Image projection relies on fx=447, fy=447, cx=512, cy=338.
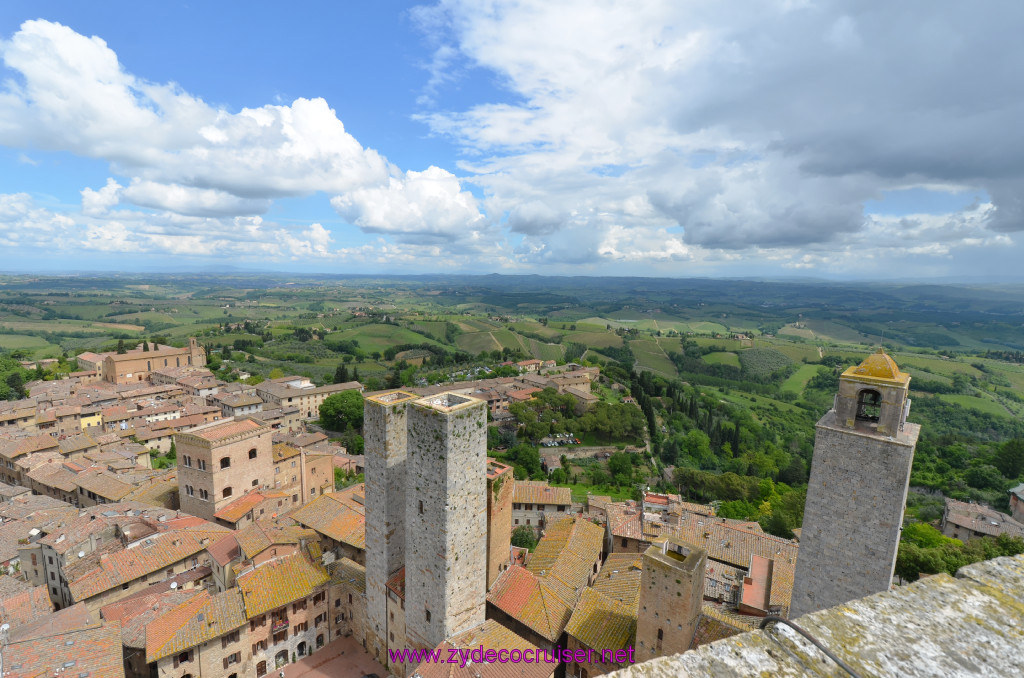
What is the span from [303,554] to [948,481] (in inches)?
3345

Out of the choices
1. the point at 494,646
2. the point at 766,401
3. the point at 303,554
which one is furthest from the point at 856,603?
the point at 766,401

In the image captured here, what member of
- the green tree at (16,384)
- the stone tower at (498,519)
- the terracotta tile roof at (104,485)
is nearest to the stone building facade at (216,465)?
the terracotta tile roof at (104,485)

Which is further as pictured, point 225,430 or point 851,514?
point 225,430

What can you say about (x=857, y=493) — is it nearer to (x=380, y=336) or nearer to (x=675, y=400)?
(x=675, y=400)

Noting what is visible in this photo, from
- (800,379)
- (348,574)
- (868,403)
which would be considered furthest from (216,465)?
(800,379)

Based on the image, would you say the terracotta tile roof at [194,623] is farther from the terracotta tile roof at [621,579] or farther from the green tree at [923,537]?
the green tree at [923,537]

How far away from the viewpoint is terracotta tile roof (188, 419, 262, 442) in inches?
1439

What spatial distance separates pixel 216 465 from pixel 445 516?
26001 mm

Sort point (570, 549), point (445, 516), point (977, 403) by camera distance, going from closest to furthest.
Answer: point (445, 516), point (570, 549), point (977, 403)

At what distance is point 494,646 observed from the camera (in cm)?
2206

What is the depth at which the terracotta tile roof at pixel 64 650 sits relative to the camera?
19375 mm

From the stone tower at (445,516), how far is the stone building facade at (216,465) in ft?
75.2

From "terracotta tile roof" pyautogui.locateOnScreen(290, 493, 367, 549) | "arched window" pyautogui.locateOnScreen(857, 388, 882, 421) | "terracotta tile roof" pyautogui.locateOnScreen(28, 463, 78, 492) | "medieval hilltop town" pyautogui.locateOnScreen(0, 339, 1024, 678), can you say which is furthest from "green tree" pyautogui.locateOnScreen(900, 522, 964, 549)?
"terracotta tile roof" pyautogui.locateOnScreen(28, 463, 78, 492)

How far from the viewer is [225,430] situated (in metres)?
38.2
